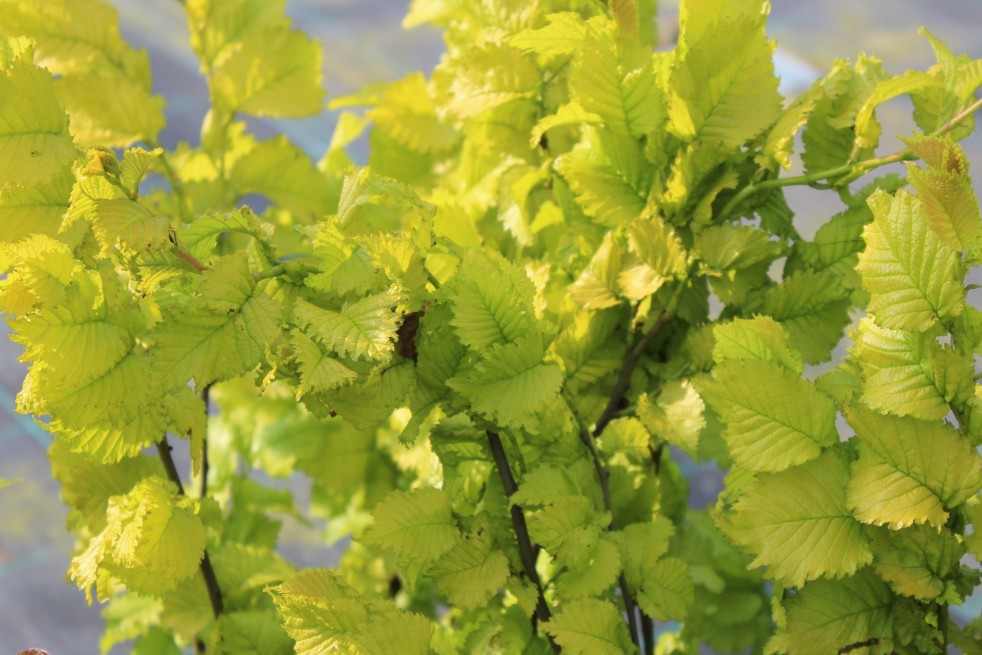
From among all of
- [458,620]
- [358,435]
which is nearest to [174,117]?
[358,435]

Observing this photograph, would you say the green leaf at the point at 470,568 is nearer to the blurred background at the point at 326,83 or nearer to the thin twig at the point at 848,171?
the thin twig at the point at 848,171

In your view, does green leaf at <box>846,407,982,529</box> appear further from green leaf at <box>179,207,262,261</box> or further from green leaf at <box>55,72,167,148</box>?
green leaf at <box>55,72,167,148</box>

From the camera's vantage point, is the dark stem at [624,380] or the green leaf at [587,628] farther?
the dark stem at [624,380]

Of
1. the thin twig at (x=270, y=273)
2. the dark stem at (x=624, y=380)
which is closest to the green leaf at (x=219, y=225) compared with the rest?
the thin twig at (x=270, y=273)

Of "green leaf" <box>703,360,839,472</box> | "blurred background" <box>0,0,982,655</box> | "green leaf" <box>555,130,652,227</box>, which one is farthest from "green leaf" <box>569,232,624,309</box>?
"blurred background" <box>0,0,982,655</box>

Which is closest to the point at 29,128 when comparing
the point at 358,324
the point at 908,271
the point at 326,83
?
the point at 358,324

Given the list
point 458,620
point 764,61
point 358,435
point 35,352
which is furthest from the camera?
point 358,435

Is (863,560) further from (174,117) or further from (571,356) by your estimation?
(174,117)
